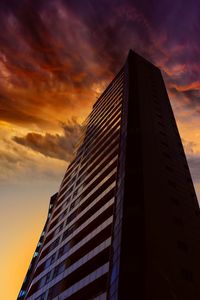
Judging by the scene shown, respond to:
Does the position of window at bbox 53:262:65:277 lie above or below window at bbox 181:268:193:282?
above

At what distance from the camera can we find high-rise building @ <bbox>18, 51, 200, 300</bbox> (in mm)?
25375

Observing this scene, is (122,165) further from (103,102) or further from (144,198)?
(103,102)

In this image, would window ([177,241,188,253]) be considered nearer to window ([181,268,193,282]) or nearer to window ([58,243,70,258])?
window ([181,268,193,282])

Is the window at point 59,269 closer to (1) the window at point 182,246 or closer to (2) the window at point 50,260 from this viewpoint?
(2) the window at point 50,260

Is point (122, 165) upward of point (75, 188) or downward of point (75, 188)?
downward

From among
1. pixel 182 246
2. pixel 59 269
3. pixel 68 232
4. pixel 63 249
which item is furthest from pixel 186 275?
pixel 68 232

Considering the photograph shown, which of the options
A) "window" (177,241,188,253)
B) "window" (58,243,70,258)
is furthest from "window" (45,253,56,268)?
"window" (177,241,188,253)

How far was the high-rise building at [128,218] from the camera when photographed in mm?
25375

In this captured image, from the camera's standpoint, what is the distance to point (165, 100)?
5978 centimetres

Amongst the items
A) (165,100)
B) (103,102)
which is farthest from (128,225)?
(103,102)

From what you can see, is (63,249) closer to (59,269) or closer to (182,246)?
(59,269)

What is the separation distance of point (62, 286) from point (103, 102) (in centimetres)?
4935

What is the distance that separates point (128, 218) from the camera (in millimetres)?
29906

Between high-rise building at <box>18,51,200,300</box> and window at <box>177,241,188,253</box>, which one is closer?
high-rise building at <box>18,51,200,300</box>
